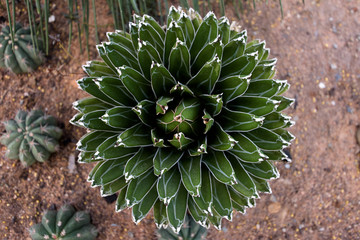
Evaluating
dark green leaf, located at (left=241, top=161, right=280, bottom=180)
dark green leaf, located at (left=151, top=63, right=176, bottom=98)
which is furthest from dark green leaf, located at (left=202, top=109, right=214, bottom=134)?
dark green leaf, located at (left=241, top=161, right=280, bottom=180)

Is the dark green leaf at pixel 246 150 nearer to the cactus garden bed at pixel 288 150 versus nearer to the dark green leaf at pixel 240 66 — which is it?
the dark green leaf at pixel 240 66

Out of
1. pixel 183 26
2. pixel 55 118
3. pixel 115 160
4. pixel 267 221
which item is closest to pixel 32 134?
pixel 55 118

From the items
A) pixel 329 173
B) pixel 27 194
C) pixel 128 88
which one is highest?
pixel 128 88

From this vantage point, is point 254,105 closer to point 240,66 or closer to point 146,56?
point 240,66

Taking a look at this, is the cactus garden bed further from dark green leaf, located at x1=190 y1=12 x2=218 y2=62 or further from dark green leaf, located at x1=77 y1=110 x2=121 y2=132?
dark green leaf, located at x1=190 y1=12 x2=218 y2=62

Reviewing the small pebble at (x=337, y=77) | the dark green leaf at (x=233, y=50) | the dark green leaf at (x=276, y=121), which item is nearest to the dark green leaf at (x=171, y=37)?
the dark green leaf at (x=233, y=50)

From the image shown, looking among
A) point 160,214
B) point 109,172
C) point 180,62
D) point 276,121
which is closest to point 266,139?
point 276,121

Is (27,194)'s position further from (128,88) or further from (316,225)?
(316,225)
